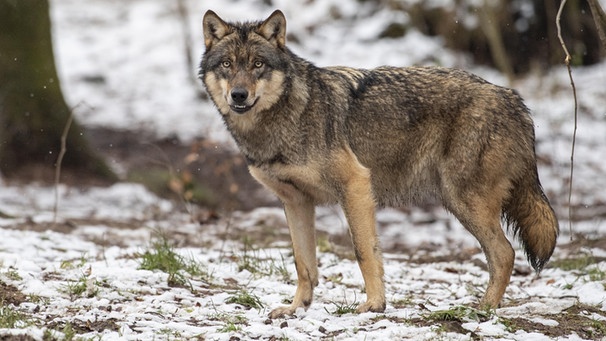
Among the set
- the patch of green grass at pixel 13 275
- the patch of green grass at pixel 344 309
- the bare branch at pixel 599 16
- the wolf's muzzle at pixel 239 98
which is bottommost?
the patch of green grass at pixel 344 309

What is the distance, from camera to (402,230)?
1040 cm

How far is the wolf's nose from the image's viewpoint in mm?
5379

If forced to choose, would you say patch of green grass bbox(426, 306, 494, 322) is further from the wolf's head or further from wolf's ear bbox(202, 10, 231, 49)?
wolf's ear bbox(202, 10, 231, 49)

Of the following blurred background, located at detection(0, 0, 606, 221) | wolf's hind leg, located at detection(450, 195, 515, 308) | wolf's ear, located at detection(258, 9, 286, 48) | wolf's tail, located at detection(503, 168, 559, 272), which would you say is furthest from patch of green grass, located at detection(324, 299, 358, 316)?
blurred background, located at detection(0, 0, 606, 221)

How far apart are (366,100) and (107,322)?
8.51 feet

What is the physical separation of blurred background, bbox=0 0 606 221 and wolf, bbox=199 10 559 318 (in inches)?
159

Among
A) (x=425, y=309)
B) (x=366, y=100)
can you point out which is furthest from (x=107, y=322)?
(x=366, y=100)

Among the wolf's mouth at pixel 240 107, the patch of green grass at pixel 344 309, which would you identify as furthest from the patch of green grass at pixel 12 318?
the patch of green grass at pixel 344 309

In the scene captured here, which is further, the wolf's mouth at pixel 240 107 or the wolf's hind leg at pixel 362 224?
the wolf's hind leg at pixel 362 224

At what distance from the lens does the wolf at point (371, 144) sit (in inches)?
221

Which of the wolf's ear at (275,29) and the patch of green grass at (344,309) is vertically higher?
the wolf's ear at (275,29)

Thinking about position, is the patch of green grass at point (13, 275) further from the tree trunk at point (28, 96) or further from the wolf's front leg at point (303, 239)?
the tree trunk at point (28, 96)

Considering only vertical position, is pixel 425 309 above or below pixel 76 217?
above

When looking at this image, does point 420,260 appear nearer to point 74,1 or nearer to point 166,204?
point 166,204
